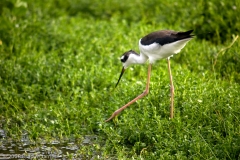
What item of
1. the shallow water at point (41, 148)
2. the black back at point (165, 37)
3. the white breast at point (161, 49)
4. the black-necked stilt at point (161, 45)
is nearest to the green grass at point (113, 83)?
the shallow water at point (41, 148)

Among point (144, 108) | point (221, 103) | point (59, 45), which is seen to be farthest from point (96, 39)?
point (221, 103)

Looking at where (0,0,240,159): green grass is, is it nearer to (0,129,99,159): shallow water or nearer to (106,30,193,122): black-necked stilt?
(0,129,99,159): shallow water

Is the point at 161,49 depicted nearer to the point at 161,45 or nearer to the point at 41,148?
the point at 161,45

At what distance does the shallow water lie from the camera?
16.8ft

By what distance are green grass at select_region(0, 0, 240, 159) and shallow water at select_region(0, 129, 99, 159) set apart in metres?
0.10

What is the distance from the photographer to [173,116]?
5.47 m

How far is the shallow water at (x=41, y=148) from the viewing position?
5.13 m

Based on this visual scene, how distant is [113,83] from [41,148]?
1634mm

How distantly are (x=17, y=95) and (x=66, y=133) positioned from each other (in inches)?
43.0

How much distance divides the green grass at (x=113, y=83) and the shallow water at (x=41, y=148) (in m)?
0.10

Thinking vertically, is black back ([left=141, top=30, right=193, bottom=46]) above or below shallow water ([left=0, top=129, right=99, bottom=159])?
above

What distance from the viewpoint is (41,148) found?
5305 mm

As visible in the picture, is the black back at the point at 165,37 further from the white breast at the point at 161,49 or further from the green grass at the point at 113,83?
the green grass at the point at 113,83

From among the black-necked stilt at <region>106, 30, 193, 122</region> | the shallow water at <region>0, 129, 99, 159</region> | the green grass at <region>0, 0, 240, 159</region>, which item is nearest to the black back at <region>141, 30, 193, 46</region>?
the black-necked stilt at <region>106, 30, 193, 122</region>
